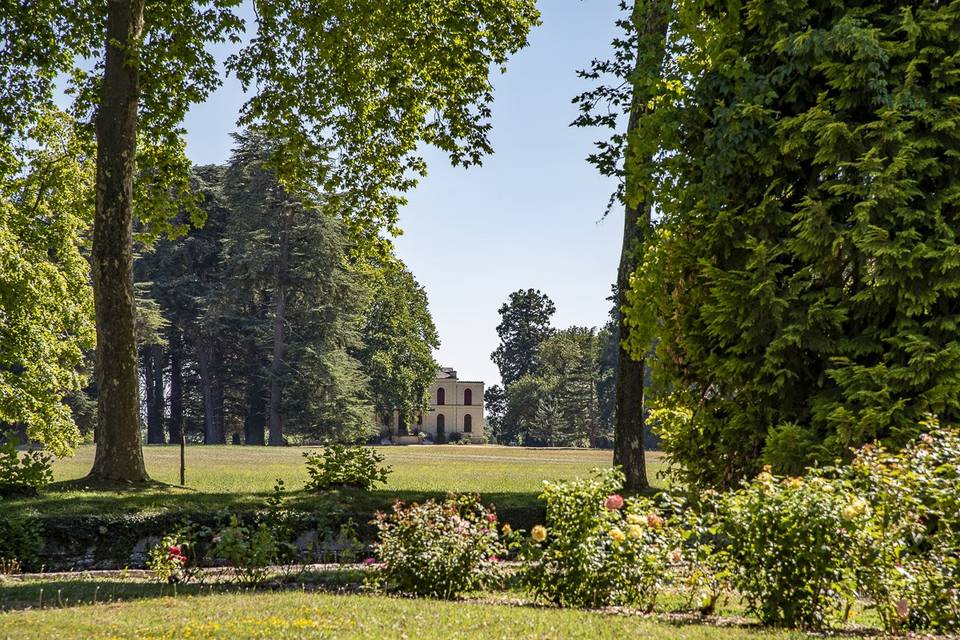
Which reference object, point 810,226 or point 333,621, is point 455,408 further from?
point 333,621

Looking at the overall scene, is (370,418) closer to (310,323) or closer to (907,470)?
(310,323)

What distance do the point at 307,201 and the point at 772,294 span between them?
1130cm

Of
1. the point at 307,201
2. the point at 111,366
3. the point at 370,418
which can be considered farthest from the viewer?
the point at 370,418

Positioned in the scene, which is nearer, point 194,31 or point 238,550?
point 238,550

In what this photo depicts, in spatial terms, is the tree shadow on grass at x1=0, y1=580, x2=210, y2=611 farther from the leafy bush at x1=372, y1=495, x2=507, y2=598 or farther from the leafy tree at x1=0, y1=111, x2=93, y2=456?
the leafy tree at x1=0, y1=111, x2=93, y2=456

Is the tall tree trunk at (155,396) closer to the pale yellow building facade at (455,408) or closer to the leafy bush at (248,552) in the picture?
the pale yellow building facade at (455,408)

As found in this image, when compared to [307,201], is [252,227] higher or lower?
higher

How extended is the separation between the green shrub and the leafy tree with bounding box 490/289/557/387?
90254 millimetres

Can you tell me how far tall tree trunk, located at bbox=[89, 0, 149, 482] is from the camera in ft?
42.6

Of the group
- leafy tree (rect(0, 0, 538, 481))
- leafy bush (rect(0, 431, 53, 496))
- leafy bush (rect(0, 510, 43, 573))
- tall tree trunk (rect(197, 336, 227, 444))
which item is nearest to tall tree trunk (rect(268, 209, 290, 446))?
tall tree trunk (rect(197, 336, 227, 444))

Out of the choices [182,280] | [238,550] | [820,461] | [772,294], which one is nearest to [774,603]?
[820,461]

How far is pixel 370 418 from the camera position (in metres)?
47.8

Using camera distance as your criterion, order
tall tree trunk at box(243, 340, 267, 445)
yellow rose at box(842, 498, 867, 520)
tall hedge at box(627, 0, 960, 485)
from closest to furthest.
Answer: yellow rose at box(842, 498, 867, 520) < tall hedge at box(627, 0, 960, 485) < tall tree trunk at box(243, 340, 267, 445)

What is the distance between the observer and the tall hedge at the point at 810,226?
28.8 ft
